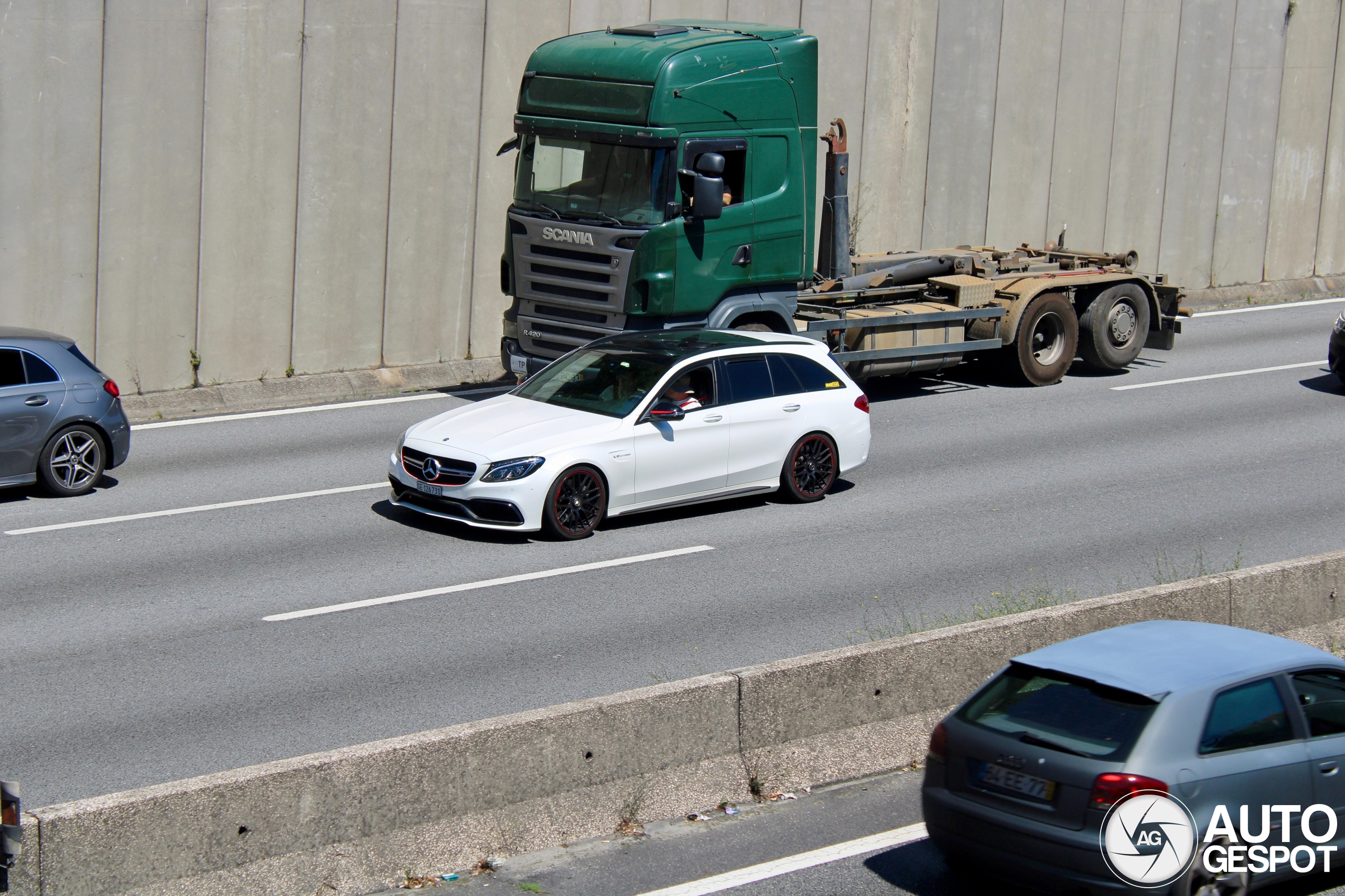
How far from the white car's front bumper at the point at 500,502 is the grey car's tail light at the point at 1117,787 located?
22.2ft

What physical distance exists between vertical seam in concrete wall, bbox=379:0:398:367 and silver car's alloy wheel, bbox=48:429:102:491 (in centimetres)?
565

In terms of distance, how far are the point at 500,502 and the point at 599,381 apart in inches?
70.5

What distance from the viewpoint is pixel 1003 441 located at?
16.4 metres

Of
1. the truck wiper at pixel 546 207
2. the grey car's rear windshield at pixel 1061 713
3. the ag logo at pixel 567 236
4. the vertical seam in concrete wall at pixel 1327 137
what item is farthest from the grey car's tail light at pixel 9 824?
the vertical seam in concrete wall at pixel 1327 137

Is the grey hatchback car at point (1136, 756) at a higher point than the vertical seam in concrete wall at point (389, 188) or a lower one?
lower

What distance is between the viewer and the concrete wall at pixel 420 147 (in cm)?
1702

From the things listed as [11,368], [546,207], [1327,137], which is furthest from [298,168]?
[1327,137]

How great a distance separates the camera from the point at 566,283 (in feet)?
54.0

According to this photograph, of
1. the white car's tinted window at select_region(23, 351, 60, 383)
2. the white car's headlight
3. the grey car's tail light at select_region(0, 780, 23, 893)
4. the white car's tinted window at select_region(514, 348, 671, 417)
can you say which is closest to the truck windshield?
the white car's tinted window at select_region(514, 348, 671, 417)

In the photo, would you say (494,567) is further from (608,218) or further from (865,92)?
(865,92)

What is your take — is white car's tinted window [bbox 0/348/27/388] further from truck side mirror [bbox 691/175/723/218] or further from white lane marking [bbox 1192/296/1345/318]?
white lane marking [bbox 1192/296/1345/318]

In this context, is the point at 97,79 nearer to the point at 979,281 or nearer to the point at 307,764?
the point at 979,281

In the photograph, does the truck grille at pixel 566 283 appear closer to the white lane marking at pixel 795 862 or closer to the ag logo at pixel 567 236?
the ag logo at pixel 567 236

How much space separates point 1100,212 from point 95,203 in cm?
1624
